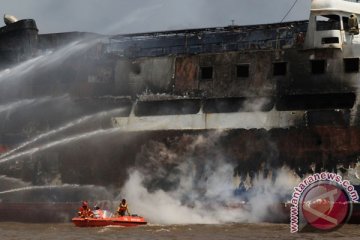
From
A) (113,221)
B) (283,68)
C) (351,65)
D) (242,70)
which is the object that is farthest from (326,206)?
(113,221)

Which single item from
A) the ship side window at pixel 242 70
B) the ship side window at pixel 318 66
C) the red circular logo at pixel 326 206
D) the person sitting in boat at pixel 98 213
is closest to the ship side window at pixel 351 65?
the ship side window at pixel 318 66

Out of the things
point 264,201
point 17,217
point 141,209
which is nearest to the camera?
point 264,201

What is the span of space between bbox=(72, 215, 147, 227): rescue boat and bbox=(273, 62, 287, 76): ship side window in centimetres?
819

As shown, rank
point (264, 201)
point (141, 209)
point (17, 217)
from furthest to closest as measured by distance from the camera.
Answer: point (17, 217) < point (141, 209) < point (264, 201)

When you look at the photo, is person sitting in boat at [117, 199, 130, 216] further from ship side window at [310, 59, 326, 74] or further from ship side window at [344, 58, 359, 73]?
ship side window at [344, 58, 359, 73]

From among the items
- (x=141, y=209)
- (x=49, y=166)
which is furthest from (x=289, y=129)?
(x=49, y=166)

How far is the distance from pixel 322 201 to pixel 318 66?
221 inches

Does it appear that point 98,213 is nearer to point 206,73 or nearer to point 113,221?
point 113,221

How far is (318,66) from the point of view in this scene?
2744 centimetres

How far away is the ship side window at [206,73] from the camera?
29.1 metres

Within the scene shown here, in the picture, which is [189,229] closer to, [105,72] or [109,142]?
[109,142]

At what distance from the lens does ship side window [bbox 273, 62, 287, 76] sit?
27.9 metres

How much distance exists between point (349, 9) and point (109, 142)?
11745 millimetres

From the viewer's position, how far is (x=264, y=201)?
26.4m
